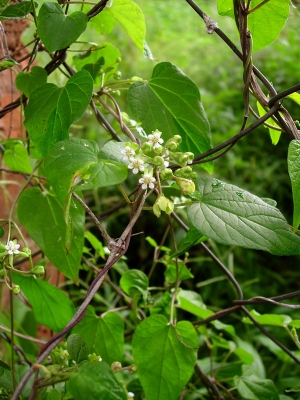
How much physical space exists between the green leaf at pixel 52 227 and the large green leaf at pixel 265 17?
11.1 inches

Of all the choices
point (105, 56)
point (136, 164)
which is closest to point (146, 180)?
point (136, 164)

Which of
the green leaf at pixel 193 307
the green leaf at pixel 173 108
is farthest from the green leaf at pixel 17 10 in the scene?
the green leaf at pixel 193 307

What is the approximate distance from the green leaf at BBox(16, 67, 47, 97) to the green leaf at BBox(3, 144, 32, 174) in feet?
0.34

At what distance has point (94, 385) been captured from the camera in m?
0.30

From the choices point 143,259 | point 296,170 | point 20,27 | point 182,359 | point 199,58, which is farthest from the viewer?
point 199,58

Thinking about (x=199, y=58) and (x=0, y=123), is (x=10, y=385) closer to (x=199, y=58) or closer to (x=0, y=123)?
(x=0, y=123)

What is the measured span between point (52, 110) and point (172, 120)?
0.14 meters

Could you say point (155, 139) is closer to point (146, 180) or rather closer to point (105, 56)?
point (146, 180)

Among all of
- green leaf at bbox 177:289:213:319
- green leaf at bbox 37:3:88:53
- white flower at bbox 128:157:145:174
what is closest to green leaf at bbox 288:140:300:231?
white flower at bbox 128:157:145:174

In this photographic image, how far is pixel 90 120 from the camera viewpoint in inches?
61.6

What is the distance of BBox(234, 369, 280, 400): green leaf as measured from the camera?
2.00 ft

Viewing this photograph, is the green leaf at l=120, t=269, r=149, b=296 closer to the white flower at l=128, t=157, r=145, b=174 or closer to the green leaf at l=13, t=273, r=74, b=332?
the green leaf at l=13, t=273, r=74, b=332

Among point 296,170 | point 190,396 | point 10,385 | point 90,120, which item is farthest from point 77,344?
point 90,120

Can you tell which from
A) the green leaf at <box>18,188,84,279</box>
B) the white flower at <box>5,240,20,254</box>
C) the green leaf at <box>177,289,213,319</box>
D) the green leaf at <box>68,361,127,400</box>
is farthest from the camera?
the green leaf at <box>177,289,213,319</box>
